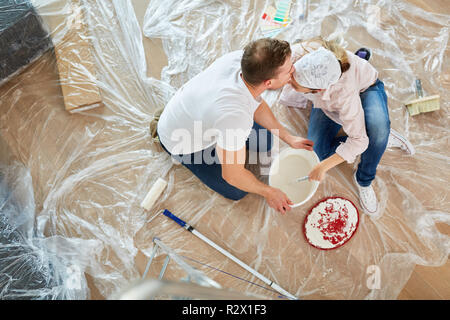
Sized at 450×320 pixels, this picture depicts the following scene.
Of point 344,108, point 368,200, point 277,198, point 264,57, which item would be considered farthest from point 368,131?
point 264,57

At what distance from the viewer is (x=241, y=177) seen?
1.00m

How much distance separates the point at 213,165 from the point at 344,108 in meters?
0.47

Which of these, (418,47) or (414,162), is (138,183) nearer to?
(414,162)

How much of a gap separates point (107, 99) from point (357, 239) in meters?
1.12

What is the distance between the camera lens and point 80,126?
4.38ft

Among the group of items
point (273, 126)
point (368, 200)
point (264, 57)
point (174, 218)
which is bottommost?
point (368, 200)

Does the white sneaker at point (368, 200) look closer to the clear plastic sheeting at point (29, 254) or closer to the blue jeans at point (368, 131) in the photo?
the blue jeans at point (368, 131)

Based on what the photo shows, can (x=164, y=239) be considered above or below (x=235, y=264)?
above

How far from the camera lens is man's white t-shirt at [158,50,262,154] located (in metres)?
0.89

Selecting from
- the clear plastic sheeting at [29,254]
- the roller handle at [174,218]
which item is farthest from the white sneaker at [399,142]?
the clear plastic sheeting at [29,254]

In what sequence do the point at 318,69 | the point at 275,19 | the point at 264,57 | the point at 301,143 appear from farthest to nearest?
the point at 275,19 < the point at 301,143 < the point at 318,69 < the point at 264,57

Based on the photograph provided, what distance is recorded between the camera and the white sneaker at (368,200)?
4.13ft

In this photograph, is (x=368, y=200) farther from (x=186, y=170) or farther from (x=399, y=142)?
(x=186, y=170)
